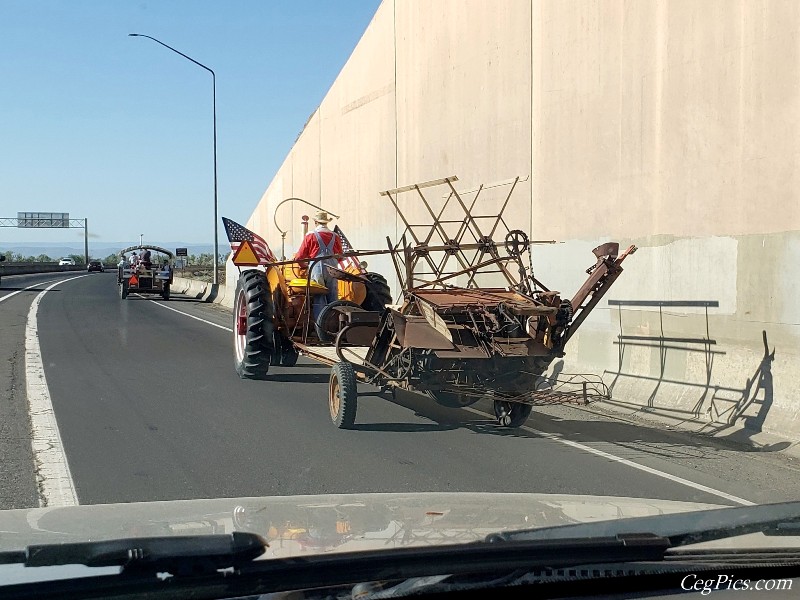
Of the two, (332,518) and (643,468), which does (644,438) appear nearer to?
(643,468)

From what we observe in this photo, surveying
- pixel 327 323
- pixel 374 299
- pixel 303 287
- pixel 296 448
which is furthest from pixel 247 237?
pixel 296 448

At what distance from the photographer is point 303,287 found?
468 inches

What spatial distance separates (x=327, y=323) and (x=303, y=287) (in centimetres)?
123

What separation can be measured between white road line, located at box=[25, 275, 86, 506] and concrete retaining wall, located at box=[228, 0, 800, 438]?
610 centimetres

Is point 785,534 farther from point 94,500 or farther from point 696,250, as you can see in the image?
point 696,250

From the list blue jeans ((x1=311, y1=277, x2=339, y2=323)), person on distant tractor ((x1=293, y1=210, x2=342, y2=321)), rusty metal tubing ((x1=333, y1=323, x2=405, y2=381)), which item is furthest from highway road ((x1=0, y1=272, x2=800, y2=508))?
person on distant tractor ((x1=293, y1=210, x2=342, y2=321))

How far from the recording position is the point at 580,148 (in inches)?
493

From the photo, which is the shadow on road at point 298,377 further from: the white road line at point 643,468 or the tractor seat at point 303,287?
the white road line at point 643,468

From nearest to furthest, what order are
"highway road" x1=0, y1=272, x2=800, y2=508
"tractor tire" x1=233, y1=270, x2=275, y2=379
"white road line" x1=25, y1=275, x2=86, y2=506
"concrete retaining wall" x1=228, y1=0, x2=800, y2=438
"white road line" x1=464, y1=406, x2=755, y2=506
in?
"white road line" x1=25, y1=275, x2=86, y2=506
"white road line" x1=464, y1=406, x2=755, y2=506
"highway road" x1=0, y1=272, x2=800, y2=508
"concrete retaining wall" x1=228, y1=0, x2=800, y2=438
"tractor tire" x1=233, y1=270, x2=275, y2=379

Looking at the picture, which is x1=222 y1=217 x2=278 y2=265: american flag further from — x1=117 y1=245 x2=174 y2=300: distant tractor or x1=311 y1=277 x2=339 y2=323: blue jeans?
x1=117 y1=245 x2=174 y2=300: distant tractor

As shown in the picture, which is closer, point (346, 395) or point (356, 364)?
point (346, 395)

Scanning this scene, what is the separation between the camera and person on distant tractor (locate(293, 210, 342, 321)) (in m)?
11.4

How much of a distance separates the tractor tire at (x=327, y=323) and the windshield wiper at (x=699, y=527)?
302 inches

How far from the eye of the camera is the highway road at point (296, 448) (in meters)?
6.71
